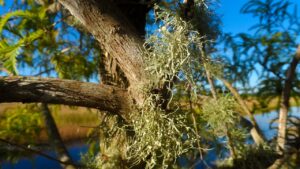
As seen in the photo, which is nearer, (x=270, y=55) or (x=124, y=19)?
(x=124, y=19)

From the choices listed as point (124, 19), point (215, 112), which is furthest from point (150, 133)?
point (215, 112)

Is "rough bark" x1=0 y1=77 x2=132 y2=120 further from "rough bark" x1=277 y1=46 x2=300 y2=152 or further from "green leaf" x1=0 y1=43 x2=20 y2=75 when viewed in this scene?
"rough bark" x1=277 y1=46 x2=300 y2=152

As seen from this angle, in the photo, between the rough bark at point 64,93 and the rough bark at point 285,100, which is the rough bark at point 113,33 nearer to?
the rough bark at point 64,93


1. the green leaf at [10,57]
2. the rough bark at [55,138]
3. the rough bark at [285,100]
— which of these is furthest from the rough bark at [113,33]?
the rough bark at [55,138]

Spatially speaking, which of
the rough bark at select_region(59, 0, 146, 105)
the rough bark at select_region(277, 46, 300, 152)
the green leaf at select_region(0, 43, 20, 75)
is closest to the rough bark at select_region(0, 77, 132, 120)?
the rough bark at select_region(59, 0, 146, 105)

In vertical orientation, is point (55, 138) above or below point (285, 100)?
below

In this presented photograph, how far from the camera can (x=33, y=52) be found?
4.34 ft

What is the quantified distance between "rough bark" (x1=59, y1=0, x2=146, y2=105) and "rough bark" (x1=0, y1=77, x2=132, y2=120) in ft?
0.08

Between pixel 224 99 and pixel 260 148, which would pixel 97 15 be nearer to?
pixel 224 99

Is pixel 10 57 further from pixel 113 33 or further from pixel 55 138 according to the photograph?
pixel 55 138

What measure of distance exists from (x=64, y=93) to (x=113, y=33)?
0.10 metres

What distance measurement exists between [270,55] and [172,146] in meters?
0.74

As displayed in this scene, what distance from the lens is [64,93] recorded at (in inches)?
15.9

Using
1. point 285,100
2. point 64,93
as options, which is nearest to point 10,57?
point 64,93
